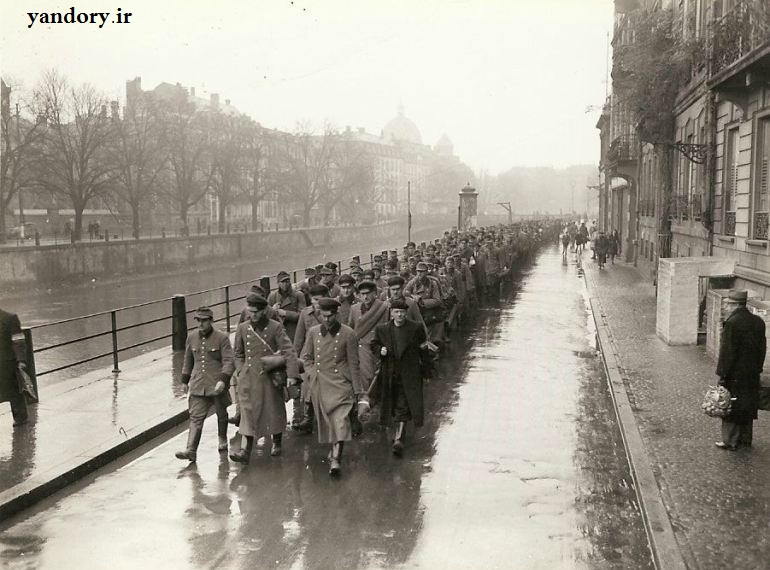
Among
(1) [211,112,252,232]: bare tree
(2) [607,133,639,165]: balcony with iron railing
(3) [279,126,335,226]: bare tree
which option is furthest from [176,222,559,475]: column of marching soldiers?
(3) [279,126,335,226]: bare tree

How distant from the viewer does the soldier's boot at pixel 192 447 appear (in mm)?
8539

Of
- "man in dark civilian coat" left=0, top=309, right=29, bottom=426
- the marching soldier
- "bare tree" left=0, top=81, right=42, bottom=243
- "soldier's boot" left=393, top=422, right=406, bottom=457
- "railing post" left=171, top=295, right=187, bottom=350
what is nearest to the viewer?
"soldier's boot" left=393, top=422, right=406, bottom=457

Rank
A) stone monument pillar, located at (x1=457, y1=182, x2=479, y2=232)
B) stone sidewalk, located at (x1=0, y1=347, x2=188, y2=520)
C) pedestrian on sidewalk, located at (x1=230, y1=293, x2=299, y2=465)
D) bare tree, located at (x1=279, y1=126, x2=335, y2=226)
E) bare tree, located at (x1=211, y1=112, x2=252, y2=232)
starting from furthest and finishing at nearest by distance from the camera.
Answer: bare tree, located at (x1=279, y1=126, x2=335, y2=226) < bare tree, located at (x1=211, y1=112, x2=252, y2=232) < stone monument pillar, located at (x1=457, y1=182, x2=479, y2=232) < pedestrian on sidewalk, located at (x1=230, y1=293, x2=299, y2=465) < stone sidewalk, located at (x1=0, y1=347, x2=188, y2=520)

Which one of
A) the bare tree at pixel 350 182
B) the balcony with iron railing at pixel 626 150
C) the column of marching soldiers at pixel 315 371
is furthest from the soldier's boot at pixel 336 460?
the bare tree at pixel 350 182

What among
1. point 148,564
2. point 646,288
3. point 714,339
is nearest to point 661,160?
point 646,288

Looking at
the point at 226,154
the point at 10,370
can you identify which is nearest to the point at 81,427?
the point at 10,370

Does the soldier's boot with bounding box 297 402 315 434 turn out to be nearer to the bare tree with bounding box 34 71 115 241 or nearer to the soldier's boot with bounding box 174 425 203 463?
the soldier's boot with bounding box 174 425 203 463

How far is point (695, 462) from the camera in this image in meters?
8.22

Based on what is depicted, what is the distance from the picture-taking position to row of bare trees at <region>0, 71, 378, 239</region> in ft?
147

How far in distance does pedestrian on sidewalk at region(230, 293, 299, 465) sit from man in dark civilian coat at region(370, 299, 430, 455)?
1023 millimetres

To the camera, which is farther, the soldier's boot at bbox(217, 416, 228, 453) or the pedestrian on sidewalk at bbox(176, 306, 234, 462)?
the soldier's boot at bbox(217, 416, 228, 453)

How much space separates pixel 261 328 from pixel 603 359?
7.77 m

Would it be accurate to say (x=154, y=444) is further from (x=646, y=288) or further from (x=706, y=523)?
(x=646, y=288)

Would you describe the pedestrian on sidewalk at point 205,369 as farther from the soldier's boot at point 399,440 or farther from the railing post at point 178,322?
the railing post at point 178,322
